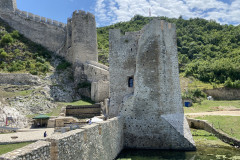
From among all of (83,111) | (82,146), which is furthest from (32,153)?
(83,111)

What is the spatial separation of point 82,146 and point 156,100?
5974 mm

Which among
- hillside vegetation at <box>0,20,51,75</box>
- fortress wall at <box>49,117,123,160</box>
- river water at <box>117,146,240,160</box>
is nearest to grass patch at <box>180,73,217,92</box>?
hillside vegetation at <box>0,20,51,75</box>

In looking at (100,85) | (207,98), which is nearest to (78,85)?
(100,85)

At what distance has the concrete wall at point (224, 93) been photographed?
30422 millimetres

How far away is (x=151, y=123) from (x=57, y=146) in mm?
7235

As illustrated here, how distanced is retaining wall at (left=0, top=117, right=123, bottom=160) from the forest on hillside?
26256mm

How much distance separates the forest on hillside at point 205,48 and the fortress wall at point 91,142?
26.0 metres

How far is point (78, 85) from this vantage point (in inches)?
1067

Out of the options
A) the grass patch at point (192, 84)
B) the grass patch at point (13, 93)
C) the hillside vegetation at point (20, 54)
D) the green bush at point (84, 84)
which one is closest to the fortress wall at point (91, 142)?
the grass patch at point (13, 93)

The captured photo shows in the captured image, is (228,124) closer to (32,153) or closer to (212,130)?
(212,130)

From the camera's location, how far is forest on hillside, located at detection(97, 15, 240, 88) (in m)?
36.8

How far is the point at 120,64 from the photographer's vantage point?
14391 mm

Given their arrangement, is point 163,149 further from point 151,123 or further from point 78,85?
point 78,85

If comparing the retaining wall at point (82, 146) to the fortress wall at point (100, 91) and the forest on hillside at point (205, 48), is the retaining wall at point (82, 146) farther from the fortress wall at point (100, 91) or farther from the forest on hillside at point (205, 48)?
the forest on hillside at point (205, 48)
